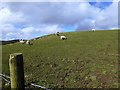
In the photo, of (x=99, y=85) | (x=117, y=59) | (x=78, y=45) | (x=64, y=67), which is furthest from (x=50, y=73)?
(x=78, y=45)

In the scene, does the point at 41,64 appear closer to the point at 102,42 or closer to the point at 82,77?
the point at 82,77

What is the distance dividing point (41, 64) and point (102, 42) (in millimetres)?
17225

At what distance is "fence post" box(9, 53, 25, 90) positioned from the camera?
910 cm

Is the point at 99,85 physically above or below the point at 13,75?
below

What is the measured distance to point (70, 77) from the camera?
89.9 feet

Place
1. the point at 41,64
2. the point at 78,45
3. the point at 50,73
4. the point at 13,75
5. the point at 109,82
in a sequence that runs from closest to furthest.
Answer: the point at 13,75, the point at 109,82, the point at 50,73, the point at 41,64, the point at 78,45

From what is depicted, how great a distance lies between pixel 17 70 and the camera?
29.9 feet

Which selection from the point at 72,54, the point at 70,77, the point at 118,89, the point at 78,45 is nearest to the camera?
the point at 118,89

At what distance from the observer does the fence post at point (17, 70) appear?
29.9 feet

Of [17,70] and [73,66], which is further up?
[17,70]

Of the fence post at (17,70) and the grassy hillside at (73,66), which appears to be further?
the grassy hillside at (73,66)

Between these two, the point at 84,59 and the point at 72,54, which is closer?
the point at 84,59

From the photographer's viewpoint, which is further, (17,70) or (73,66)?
(73,66)

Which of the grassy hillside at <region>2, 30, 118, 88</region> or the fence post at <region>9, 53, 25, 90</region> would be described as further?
the grassy hillside at <region>2, 30, 118, 88</region>
